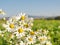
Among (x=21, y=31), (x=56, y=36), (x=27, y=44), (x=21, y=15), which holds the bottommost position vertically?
(x=56, y=36)

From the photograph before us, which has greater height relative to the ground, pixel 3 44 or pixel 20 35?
pixel 20 35

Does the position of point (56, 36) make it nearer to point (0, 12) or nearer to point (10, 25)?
point (0, 12)

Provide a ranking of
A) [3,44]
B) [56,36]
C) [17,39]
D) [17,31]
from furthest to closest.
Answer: [56,36] < [3,44] < [17,39] < [17,31]

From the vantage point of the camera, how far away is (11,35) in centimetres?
242

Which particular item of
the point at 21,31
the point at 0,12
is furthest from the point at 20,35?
the point at 0,12

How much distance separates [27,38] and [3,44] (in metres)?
2.31

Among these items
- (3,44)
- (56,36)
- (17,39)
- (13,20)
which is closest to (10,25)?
Result: (13,20)

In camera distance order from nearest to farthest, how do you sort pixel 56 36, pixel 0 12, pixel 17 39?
pixel 17 39 → pixel 0 12 → pixel 56 36

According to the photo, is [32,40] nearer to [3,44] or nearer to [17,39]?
[17,39]

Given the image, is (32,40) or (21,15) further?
(32,40)

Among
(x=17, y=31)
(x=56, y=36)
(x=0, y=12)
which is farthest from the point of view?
(x=56, y=36)

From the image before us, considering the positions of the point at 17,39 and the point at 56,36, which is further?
the point at 56,36

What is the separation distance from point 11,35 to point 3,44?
2.36 m

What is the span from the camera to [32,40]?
2.63m
